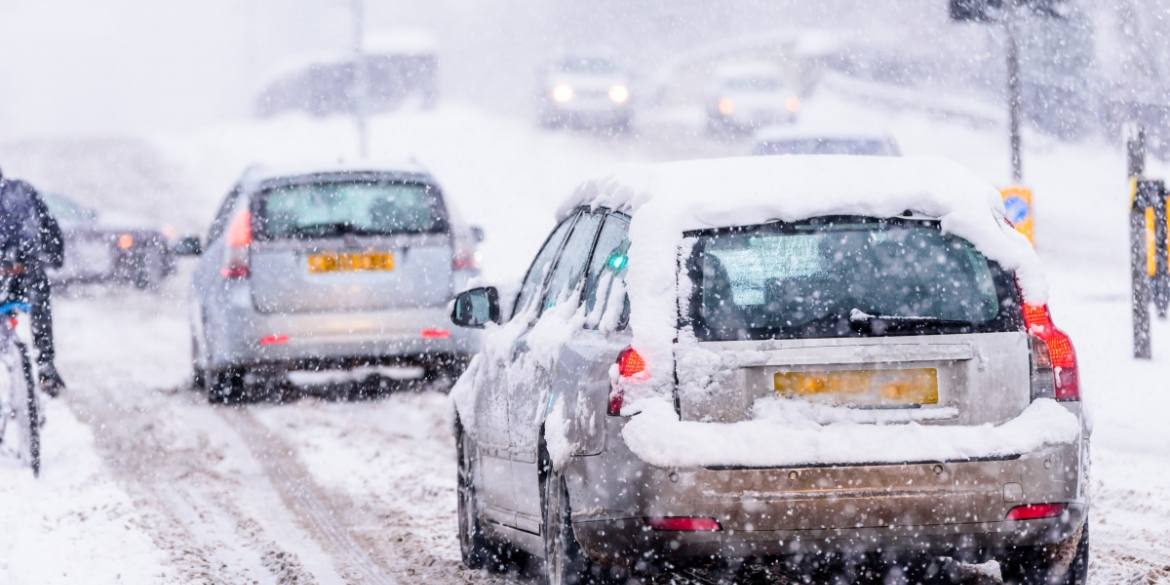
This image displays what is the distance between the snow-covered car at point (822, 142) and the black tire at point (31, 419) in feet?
37.9

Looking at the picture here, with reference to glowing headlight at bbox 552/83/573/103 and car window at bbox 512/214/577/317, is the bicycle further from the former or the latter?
glowing headlight at bbox 552/83/573/103

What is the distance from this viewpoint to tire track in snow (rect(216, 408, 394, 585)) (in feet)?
20.5

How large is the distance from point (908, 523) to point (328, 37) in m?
77.8

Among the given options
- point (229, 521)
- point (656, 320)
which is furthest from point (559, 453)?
point (229, 521)

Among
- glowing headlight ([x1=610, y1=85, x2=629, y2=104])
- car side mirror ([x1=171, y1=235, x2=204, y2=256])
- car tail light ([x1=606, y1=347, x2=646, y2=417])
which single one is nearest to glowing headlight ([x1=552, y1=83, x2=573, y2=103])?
glowing headlight ([x1=610, y1=85, x2=629, y2=104])

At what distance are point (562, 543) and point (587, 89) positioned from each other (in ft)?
102

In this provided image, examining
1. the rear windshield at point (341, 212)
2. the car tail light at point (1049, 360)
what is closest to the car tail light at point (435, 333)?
the rear windshield at point (341, 212)

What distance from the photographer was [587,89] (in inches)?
1404

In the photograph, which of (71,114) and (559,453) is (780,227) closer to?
(559,453)

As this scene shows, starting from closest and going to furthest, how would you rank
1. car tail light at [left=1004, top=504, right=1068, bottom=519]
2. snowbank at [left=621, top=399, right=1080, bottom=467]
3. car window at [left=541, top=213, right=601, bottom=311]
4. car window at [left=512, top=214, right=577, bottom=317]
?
snowbank at [left=621, top=399, right=1080, bottom=467] < car tail light at [left=1004, top=504, right=1068, bottom=519] < car window at [left=541, top=213, right=601, bottom=311] < car window at [left=512, top=214, right=577, bottom=317]

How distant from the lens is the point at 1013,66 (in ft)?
45.6

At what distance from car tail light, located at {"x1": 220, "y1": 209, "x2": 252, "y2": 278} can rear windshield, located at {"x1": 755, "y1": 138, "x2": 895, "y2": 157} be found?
29.3 ft

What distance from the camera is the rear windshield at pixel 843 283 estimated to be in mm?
4586

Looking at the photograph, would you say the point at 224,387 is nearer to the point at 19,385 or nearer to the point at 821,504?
the point at 19,385
